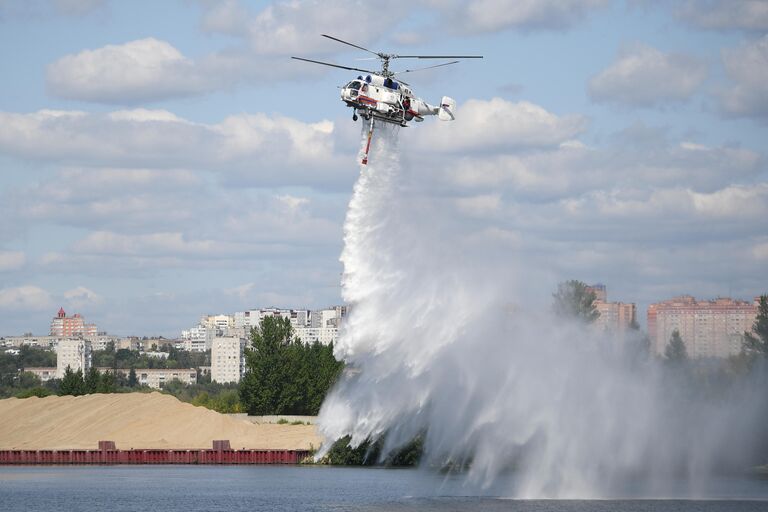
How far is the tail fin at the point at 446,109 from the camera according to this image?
7681 cm

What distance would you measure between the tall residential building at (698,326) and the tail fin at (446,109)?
1747cm

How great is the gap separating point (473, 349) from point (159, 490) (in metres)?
26.4

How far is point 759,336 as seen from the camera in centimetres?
8738

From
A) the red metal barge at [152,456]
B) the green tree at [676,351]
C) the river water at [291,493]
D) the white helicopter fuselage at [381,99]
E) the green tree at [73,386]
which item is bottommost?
the red metal barge at [152,456]

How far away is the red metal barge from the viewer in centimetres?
11069

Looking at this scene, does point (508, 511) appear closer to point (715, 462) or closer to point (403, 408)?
point (403, 408)

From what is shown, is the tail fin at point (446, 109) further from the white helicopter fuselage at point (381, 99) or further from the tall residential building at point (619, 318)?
the tall residential building at point (619, 318)

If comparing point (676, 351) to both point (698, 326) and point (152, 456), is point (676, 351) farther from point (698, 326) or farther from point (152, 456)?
point (152, 456)

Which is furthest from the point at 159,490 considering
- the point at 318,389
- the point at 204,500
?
the point at 318,389

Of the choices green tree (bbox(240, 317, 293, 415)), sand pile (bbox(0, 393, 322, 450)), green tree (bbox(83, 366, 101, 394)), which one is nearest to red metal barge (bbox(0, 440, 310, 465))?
A: sand pile (bbox(0, 393, 322, 450))

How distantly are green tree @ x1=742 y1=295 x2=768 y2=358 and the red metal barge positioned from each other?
137 ft

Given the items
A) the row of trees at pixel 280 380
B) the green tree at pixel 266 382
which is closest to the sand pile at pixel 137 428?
the green tree at pixel 266 382

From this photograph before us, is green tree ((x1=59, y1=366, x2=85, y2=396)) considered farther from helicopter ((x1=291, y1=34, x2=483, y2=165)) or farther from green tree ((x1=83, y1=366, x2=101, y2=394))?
helicopter ((x1=291, y1=34, x2=483, y2=165))

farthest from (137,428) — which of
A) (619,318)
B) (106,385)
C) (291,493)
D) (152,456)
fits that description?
(619,318)
